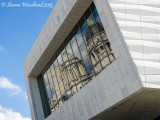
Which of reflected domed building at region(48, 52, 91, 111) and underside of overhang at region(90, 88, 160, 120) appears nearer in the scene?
underside of overhang at region(90, 88, 160, 120)

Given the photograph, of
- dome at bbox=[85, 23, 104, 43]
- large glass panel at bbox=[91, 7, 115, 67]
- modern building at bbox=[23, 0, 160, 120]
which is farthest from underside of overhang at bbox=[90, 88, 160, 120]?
dome at bbox=[85, 23, 104, 43]

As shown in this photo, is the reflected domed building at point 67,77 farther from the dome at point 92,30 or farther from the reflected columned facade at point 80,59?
the dome at point 92,30

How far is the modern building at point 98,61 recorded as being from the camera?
49.8ft

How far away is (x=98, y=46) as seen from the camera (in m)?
19.3

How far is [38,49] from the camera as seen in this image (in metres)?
25.8

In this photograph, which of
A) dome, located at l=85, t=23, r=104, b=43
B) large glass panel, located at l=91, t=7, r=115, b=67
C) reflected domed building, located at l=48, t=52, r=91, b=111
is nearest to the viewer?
large glass panel, located at l=91, t=7, r=115, b=67

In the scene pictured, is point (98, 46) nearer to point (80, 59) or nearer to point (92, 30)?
point (92, 30)

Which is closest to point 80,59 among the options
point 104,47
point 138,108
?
point 104,47

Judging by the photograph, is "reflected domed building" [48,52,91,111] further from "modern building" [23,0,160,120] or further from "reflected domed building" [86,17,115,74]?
"reflected domed building" [86,17,115,74]

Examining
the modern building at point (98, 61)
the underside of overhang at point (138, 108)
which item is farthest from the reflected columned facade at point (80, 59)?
the underside of overhang at point (138, 108)

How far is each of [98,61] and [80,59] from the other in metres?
2.62

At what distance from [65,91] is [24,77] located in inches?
349

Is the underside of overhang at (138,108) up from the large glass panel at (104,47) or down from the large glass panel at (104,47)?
down

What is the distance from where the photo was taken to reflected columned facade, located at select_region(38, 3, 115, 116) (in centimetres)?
1909
